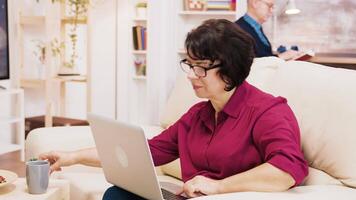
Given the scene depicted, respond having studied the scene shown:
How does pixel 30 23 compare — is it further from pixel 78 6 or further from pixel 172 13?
pixel 172 13

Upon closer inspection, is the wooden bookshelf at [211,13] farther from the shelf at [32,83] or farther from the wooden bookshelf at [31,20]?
the shelf at [32,83]

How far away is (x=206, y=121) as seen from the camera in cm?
172

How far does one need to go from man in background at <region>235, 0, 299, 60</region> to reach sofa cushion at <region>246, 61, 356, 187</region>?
1.30 m

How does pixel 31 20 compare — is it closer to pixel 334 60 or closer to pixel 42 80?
pixel 42 80

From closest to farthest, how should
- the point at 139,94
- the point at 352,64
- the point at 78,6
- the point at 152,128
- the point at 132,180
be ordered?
the point at 132,180 → the point at 152,128 → the point at 352,64 → the point at 78,6 → the point at 139,94

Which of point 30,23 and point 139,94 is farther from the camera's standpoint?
point 139,94

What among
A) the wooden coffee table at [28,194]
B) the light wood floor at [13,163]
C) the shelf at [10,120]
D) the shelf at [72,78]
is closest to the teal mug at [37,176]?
the wooden coffee table at [28,194]

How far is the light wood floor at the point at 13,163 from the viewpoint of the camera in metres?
3.91

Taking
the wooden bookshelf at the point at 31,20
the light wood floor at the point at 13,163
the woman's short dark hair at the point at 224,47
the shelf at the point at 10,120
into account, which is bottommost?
the light wood floor at the point at 13,163

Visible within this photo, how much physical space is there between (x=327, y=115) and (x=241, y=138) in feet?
1.02

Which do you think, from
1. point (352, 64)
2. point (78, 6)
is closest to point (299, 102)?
point (352, 64)

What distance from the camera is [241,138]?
62.7 inches

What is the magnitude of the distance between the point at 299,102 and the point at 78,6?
3.02m

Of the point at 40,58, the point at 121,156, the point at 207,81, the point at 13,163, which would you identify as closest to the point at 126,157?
the point at 121,156
